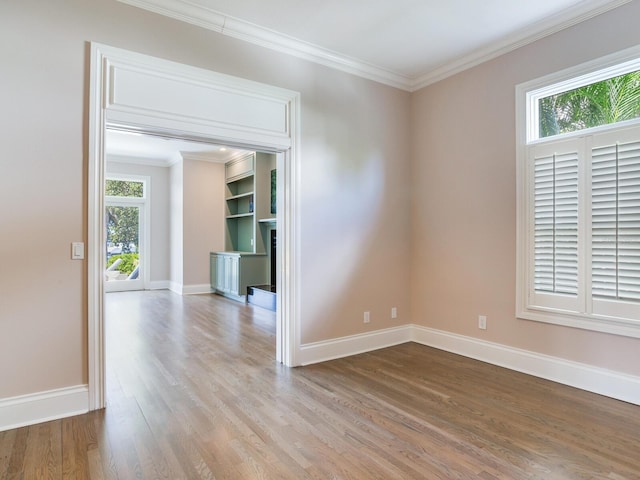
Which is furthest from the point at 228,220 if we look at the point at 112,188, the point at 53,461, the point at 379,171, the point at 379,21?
the point at 53,461

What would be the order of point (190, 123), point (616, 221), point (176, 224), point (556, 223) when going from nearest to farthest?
1. point (616, 221)
2. point (190, 123)
3. point (556, 223)
4. point (176, 224)

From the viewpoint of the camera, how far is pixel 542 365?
3.27m

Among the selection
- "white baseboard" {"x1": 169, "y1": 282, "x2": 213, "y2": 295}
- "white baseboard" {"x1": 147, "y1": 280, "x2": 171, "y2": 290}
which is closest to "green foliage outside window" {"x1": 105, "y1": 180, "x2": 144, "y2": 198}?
"white baseboard" {"x1": 147, "y1": 280, "x2": 171, "y2": 290}

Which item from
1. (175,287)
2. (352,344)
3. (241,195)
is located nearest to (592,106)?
(352,344)

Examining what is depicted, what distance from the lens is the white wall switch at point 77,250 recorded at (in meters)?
2.58

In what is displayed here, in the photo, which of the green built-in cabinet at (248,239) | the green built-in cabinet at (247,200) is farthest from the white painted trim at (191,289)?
the green built-in cabinet at (247,200)

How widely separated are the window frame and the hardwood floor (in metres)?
0.57

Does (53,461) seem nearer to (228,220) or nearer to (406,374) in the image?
(406,374)

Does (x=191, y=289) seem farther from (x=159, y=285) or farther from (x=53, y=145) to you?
(x=53, y=145)

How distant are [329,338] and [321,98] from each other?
240 cm

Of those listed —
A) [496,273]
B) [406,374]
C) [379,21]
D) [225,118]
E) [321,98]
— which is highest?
[379,21]

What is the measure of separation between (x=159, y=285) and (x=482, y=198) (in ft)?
23.9

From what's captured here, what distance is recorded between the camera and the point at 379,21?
10.4 feet

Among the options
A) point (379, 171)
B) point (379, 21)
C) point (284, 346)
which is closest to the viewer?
point (379, 21)
